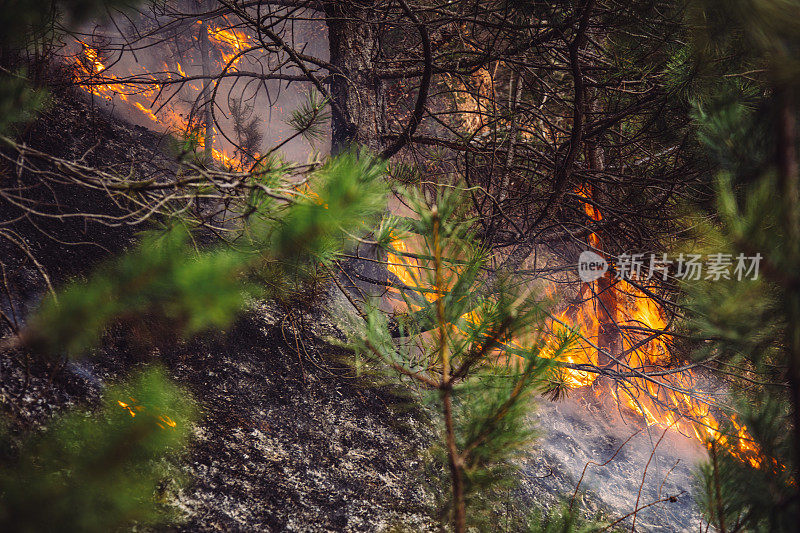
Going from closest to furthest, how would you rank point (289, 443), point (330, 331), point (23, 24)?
Result: point (23, 24), point (289, 443), point (330, 331)

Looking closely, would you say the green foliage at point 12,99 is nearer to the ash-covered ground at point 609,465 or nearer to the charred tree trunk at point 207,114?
the charred tree trunk at point 207,114

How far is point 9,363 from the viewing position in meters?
0.99

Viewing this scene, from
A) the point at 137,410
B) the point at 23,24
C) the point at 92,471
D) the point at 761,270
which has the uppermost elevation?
the point at 23,24

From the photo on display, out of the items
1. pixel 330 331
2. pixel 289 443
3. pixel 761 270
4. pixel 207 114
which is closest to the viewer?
pixel 761 270

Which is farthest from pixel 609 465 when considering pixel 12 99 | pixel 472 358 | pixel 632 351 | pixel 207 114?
pixel 12 99

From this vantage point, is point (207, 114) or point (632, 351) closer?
point (207, 114)

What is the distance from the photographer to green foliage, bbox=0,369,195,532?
608 millimetres

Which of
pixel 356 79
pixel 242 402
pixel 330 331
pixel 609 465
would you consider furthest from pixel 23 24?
pixel 609 465

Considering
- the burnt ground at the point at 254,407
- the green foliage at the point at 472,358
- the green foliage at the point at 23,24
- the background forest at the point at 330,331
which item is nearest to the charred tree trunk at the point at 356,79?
the background forest at the point at 330,331

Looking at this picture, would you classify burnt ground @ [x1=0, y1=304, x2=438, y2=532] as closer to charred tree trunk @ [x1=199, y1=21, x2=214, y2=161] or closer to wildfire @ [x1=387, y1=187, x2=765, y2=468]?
wildfire @ [x1=387, y1=187, x2=765, y2=468]

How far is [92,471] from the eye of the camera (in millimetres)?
697

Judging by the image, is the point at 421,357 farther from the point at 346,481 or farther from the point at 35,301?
the point at 35,301

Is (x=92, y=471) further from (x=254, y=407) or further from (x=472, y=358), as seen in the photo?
(x=254, y=407)

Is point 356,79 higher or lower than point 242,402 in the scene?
higher
